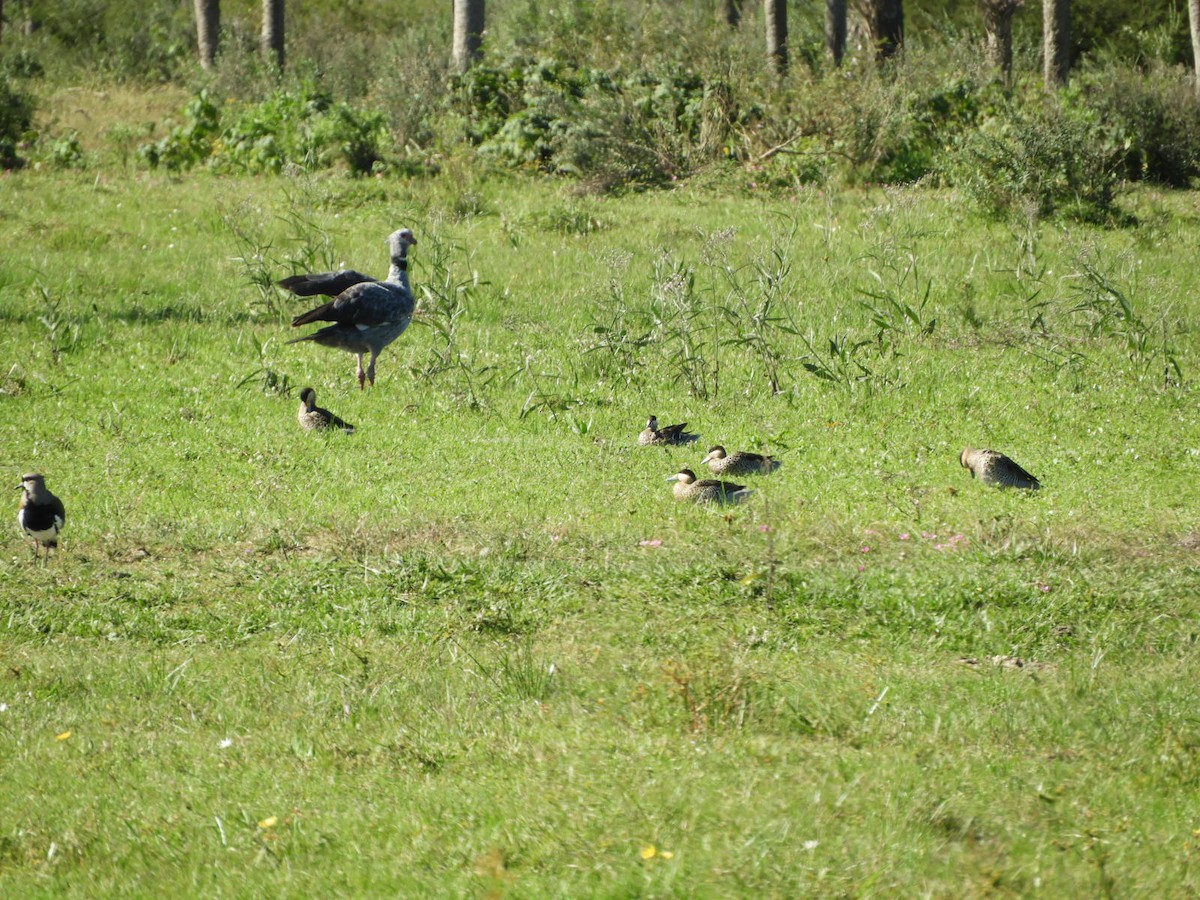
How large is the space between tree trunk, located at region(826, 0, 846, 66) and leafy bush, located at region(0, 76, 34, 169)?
15.5 m

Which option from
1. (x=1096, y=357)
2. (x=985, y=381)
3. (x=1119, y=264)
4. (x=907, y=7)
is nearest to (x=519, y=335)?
(x=985, y=381)

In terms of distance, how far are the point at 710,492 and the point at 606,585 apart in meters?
1.68

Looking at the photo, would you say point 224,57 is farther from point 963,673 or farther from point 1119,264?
point 963,673

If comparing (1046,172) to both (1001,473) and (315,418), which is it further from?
(315,418)

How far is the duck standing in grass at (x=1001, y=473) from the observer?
988 centimetres

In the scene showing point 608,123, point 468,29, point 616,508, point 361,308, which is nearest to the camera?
point 616,508

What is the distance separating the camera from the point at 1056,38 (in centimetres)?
2539

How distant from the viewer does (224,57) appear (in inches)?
1040

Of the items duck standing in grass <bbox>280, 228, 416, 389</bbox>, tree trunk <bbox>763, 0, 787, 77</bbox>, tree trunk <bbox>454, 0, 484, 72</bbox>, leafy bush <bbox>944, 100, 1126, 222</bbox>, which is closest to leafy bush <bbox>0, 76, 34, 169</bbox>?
tree trunk <bbox>454, 0, 484, 72</bbox>

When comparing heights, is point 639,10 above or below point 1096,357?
above

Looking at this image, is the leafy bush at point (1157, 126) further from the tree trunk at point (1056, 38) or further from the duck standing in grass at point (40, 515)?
the duck standing in grass at point (40, 515)

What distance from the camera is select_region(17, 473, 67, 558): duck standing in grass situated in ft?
28.3

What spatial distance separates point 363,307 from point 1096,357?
22.1 ft

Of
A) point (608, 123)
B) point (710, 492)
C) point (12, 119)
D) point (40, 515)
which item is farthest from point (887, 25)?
point (40, 515)
